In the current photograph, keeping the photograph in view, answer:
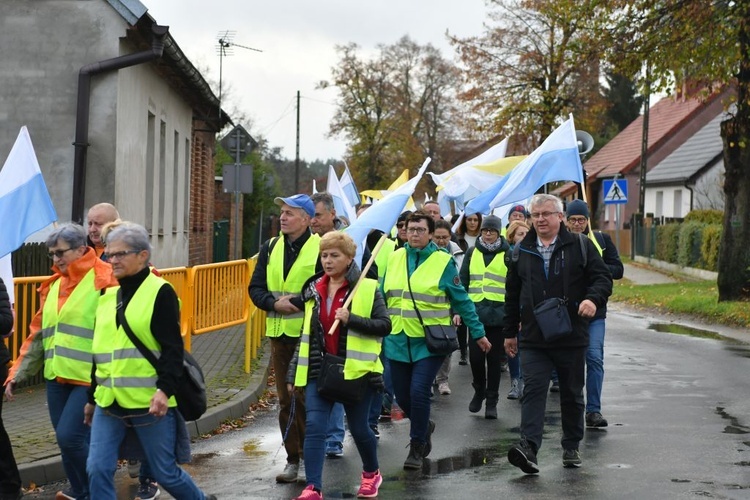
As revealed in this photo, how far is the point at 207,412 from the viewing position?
34.4ft

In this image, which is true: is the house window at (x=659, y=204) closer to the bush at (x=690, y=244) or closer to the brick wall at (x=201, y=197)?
the bush at (x=690, y=244)

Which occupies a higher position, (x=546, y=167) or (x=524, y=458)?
(x=546, y=167)

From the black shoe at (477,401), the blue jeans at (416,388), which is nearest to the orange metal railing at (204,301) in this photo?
the black shoe at (477,401)

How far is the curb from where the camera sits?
26.7 feet

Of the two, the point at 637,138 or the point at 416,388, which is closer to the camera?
the point at 416,388

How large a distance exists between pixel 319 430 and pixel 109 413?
159cm

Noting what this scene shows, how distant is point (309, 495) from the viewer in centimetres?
727

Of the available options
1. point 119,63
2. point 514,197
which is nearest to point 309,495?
point 514,197

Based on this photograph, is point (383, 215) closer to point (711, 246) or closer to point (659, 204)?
point (711, 246)

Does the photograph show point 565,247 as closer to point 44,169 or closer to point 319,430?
point 319,430

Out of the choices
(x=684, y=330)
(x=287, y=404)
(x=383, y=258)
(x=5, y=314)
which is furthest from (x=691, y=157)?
(x=5, y=314)

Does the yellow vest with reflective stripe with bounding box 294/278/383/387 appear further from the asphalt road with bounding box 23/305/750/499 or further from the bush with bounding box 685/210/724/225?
the bush with bounding box 685/210/724/225

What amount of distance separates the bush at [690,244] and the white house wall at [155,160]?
16.2m

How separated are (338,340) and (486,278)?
4.60m
